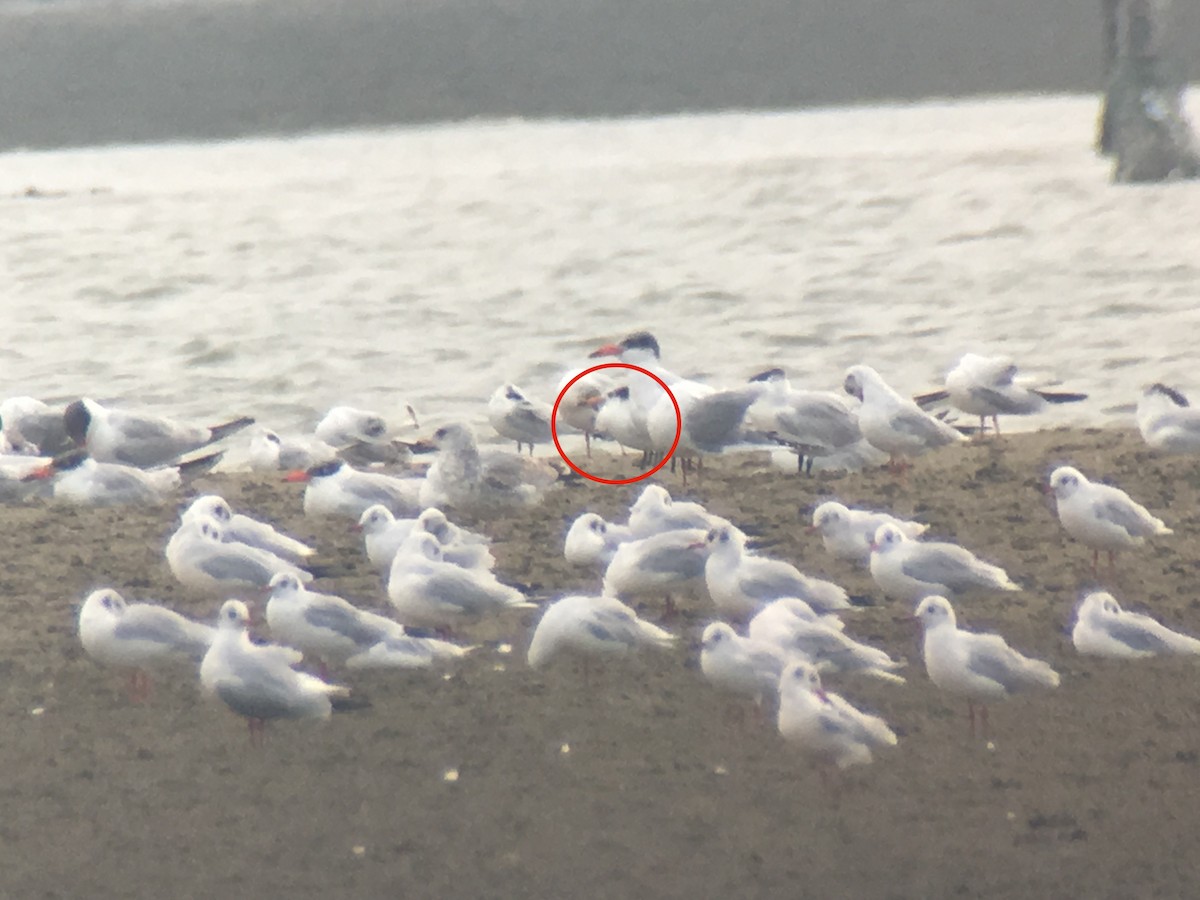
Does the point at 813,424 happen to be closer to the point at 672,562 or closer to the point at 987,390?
the point at 987,390

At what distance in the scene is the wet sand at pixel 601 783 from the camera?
3205 mm

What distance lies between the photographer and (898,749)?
3.89 m

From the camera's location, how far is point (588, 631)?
4531 mm

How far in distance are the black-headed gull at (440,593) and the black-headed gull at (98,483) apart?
2360 mm

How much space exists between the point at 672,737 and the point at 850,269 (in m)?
10.8

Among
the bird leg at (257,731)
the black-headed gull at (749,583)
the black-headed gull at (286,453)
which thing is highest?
the black-headed gull at (749,583)

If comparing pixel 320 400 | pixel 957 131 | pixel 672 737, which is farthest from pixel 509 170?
pixel 672 737

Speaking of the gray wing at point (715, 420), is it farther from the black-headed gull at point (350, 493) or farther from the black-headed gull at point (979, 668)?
the black-headed gull at point (979, 668)

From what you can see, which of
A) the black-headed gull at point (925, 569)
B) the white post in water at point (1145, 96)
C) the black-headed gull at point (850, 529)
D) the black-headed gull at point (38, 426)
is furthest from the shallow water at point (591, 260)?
the black-headed gull at point (925, 569)

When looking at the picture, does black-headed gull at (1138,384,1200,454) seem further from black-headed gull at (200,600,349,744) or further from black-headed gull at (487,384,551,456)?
black-headed gull at (200,600,349,744)

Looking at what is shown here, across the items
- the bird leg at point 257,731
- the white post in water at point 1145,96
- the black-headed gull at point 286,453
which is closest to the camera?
the bird leg at point 257,731

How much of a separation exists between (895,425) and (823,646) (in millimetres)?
2768

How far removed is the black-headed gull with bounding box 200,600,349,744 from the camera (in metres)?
4.14

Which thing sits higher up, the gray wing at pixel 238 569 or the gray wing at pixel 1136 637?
the gray wing at pixel 1136 637
